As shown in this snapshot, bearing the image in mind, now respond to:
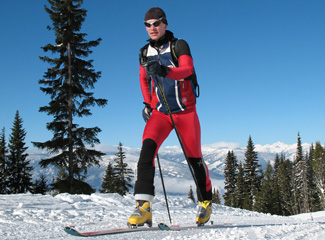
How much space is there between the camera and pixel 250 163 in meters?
53.3

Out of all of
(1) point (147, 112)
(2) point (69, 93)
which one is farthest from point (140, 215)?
(2) point (69, 93)

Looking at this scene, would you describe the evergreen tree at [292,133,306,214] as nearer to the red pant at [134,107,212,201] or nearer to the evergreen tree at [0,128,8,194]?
the evergreen tree at [0,128,8,194]

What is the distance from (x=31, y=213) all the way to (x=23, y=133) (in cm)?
3270

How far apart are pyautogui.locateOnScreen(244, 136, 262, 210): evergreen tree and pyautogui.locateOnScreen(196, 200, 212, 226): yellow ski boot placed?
5021 centimetres

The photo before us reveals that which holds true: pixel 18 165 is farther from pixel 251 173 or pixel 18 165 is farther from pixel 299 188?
pixel 299 188

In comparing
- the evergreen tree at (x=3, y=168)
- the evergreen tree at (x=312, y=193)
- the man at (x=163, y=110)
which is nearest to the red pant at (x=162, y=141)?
the man at (x=163, y=110)

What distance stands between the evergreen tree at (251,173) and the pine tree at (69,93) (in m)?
39.5

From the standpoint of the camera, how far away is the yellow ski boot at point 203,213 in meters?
4.64

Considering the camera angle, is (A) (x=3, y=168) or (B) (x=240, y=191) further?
(B) (x=240, y=191)

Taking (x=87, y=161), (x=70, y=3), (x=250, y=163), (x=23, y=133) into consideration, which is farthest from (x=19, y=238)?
(x=250, y=163)

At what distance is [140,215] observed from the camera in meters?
3.82

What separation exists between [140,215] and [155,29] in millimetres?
2546

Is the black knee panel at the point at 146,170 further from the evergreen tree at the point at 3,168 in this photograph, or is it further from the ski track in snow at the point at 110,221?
the evergreen tree at the point at 3,168

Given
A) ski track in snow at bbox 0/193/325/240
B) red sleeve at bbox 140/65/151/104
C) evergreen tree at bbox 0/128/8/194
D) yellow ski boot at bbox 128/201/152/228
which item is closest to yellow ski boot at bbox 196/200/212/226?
ski track in snow at bbox 0/193/325/240
